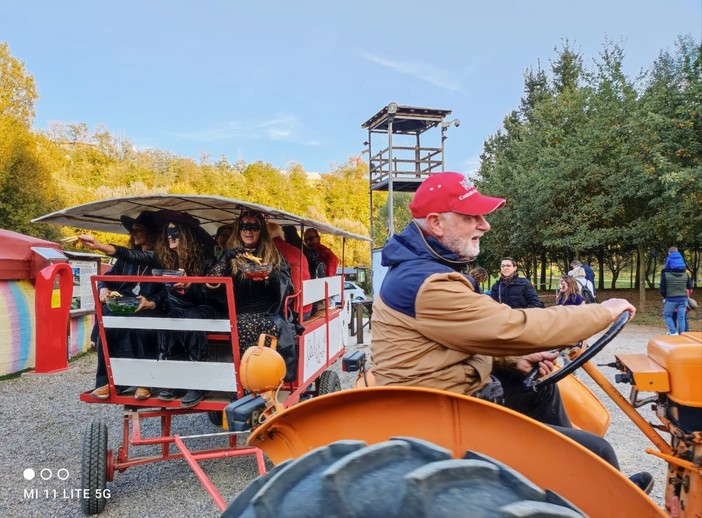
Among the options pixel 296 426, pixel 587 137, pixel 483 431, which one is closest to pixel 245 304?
pixel 296 426

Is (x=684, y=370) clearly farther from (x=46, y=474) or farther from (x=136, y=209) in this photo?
(x=46, y=474)

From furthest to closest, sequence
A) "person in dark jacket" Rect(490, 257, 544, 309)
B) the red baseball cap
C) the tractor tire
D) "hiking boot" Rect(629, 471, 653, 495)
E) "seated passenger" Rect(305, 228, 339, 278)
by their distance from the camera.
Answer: "person in dark jacket" Rect(490, 257, 544, 309) → "seated passenger" Rect(305, 228, 339, 278) → the red baseball cap → "hiking boot" Rect(629, 471, 653, 495) → the tractor tire

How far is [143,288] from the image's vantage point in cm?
447

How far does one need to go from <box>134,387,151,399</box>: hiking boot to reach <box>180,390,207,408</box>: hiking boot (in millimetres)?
296

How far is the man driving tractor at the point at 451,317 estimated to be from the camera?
1741 mm

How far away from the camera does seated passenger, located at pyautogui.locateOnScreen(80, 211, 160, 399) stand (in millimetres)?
3918

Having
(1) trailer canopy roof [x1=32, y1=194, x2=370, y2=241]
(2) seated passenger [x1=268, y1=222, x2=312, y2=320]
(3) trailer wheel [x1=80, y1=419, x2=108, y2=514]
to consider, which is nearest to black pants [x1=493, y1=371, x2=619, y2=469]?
(1) trailer canopy roof [x1=32, y1=194, x2=370, y2=241]

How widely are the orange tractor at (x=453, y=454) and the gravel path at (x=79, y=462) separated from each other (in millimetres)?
2558

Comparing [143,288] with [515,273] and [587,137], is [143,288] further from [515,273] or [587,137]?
[587,137]

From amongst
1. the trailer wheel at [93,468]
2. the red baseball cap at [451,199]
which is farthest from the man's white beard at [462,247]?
the trailer wheel at [93,468]

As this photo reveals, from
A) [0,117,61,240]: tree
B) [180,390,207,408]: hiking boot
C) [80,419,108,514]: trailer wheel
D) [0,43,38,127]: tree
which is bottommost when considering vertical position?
[80,419,108,514]: trailer wheel

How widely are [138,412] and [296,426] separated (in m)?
2.70

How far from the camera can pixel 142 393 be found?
3836 millimetres

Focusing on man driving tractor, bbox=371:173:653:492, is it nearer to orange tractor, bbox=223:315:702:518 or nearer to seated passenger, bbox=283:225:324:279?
orange tractor, bbox=223:315:702:518
